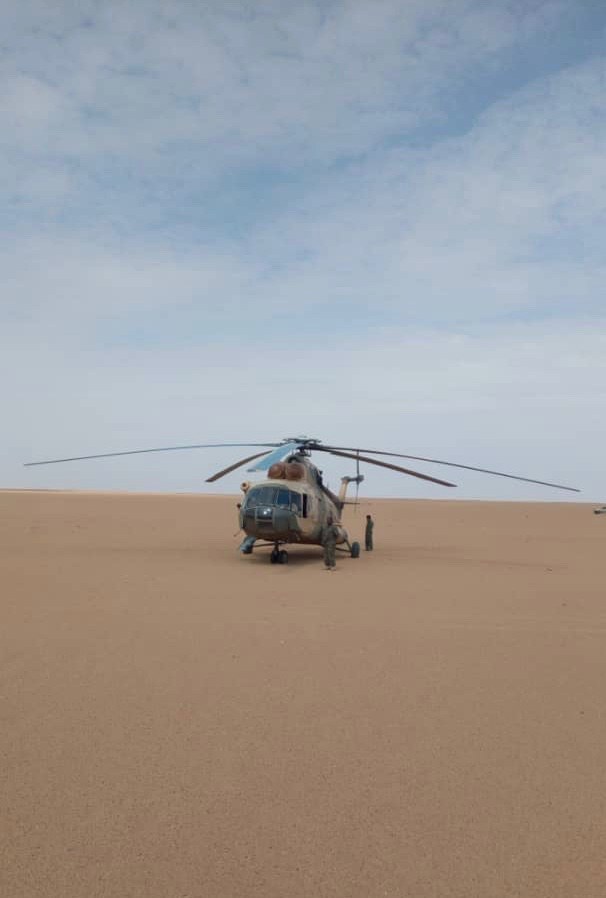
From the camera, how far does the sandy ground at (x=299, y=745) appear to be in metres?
3.30

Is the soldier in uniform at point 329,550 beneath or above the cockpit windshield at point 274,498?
beneath

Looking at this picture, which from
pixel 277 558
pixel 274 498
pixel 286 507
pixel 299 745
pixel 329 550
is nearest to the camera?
pixel 299 745

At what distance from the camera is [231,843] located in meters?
3.49

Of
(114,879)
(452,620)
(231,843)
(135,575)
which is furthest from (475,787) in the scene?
(135,575)

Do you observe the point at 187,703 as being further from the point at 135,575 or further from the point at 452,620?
the point at 135,575

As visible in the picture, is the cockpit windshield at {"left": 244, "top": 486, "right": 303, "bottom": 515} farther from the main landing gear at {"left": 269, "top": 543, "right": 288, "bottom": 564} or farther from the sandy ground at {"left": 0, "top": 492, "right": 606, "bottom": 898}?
the sandy ground at {"left": 0, "top": 492, "right": 606, "bottom": 898}

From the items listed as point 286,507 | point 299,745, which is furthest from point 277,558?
point 299,745

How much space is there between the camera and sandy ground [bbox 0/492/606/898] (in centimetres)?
330

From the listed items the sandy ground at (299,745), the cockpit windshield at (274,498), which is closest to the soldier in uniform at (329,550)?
the cockpit windshield at (274,498)

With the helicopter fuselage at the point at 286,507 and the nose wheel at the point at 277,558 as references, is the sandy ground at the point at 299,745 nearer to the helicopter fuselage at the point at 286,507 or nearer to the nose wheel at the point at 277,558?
the helicopter fuselage at the point at 286,507

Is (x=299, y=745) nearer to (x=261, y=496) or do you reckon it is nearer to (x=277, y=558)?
(x=261, y=496)

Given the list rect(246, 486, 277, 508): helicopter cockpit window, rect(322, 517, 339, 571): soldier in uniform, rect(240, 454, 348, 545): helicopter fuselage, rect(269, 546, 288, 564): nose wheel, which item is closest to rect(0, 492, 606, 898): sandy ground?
rect(322, 517, 339, 571): soldier in uniform

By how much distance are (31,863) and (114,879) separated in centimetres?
44

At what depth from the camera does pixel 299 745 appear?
15.6 feet
